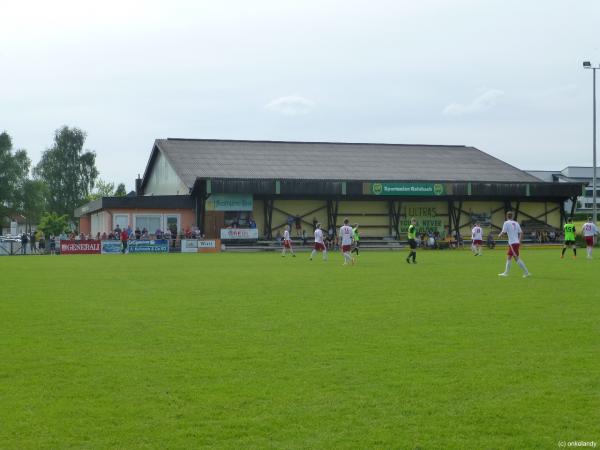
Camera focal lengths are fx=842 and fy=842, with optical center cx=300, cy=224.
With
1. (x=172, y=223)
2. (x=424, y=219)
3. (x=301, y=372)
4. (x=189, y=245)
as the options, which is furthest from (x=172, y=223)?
(x=301, y=372)

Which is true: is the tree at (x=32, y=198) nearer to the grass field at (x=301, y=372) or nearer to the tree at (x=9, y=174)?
the tree at (x=9, y=174)

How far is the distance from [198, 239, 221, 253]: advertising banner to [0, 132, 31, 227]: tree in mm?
46259

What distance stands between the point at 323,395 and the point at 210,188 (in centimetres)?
4825

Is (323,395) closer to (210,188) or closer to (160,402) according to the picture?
(160,402)

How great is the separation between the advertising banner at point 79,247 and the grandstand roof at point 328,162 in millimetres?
8555

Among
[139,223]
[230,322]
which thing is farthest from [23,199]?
[230,322]

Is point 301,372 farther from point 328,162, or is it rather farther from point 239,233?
point 328,162

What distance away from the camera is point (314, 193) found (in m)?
57.9

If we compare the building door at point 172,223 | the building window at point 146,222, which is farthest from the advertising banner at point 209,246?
the building window at point 146,222

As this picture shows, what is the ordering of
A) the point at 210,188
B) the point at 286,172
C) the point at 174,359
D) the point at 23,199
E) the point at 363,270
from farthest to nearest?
the point at 23,199, the point at 286,172, the point at 210,188, the point at 363,270, the point at 174,359

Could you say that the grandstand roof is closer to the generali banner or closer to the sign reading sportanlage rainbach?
the sign reading sportanlage rainbach

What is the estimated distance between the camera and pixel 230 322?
12.8 metres

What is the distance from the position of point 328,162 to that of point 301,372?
190ft

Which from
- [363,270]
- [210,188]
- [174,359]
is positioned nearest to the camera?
[174,359]
